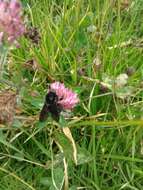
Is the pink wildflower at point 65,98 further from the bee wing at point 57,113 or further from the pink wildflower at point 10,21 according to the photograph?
the pink wildflower at point 10,21

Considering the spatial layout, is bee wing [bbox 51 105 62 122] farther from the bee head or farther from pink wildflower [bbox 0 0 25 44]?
pink wildflower [bbox 0 0 25 44]

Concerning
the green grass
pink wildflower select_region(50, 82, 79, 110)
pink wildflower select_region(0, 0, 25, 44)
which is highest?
pink wildflower select_region(0, 0, 25, 44)

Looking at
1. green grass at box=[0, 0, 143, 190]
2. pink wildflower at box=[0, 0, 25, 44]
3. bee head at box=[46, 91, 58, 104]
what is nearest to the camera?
pink wildflower at box=[0, 0, 25, 44]

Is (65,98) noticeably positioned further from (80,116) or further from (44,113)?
(80,116)

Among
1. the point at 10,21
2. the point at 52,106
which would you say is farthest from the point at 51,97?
the point at 10,21

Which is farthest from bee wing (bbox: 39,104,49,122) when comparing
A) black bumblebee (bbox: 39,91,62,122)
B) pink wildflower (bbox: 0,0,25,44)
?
pink wildflower (bbox: 0,0,25,44)

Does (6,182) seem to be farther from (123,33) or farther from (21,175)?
(123,33)

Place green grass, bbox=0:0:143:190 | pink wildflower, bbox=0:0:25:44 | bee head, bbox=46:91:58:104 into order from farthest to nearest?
green grass, bbox=0:0:143:190
bee head, bbox=46:91:58:104
pink wildflower, bbox=0:0:25:44

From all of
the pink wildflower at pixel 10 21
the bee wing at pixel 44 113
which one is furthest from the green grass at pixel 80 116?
the pink wildflower at pixel 10 21
